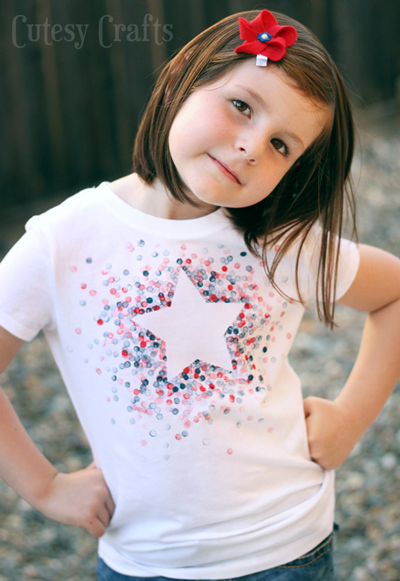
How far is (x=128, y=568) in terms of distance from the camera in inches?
52.6

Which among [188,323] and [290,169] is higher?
[290,169]

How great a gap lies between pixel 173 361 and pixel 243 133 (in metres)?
0.44

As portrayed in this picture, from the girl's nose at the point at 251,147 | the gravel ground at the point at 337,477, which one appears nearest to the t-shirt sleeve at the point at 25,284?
the girl's nose at the point at 251,147

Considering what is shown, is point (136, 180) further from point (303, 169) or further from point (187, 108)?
point (303, 169)

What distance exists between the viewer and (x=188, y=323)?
4.03ft

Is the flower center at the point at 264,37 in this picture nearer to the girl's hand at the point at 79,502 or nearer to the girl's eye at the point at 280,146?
the girl's eye at the point at 280,146

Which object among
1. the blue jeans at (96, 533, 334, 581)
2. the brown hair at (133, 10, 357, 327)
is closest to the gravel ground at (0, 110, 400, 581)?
the brown hair at (133, 10, 357, 327)

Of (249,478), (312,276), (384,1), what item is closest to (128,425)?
(249,478)

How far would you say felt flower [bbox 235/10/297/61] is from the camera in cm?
107

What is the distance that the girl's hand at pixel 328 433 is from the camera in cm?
141

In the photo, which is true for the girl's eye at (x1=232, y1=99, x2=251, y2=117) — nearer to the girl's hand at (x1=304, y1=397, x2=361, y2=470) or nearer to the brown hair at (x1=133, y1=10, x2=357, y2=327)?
the brown hair at (x1=133, y1=10, x2=357, y2=327)

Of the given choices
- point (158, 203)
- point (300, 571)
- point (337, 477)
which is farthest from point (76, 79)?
Result: point (300, 571)

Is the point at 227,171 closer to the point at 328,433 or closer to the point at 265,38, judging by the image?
the point at 265,38

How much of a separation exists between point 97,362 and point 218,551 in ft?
1.46
